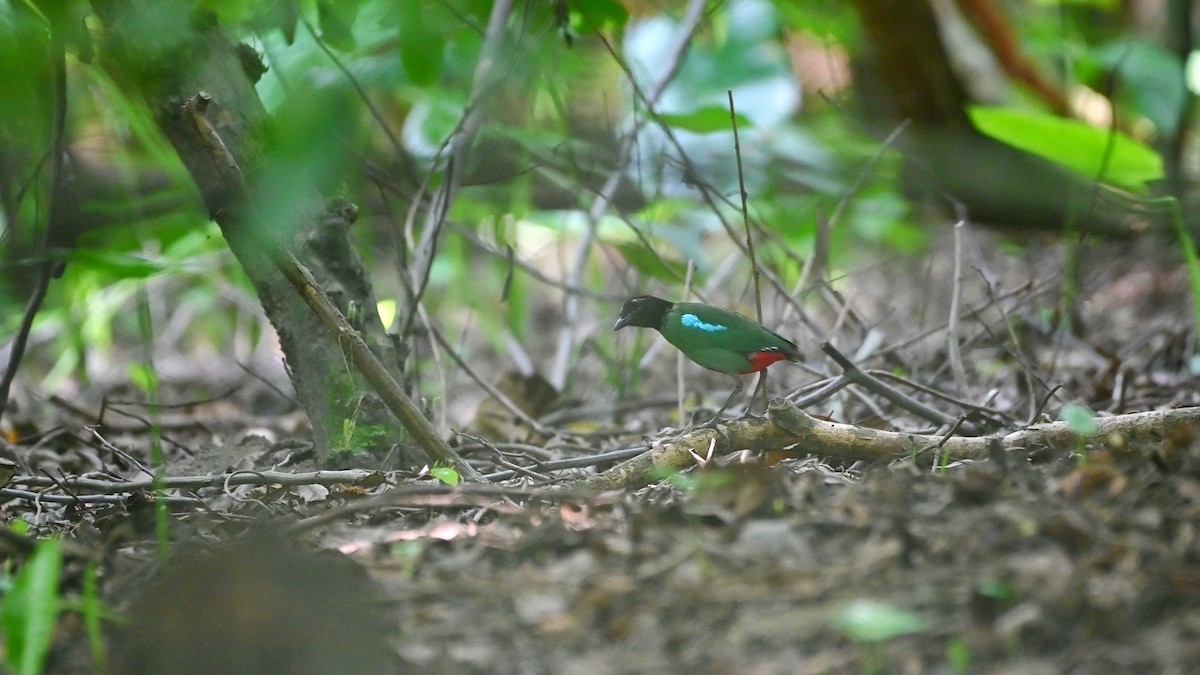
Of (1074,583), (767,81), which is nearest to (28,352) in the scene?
(767,81)

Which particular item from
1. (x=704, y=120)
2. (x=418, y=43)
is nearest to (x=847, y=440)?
(x=418, y=43)

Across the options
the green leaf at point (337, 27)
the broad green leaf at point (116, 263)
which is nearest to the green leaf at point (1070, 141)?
the green leaf at point (337, 27)

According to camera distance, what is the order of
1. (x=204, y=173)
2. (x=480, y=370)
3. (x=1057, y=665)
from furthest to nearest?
(x=480, y=370)
(x=204, y=173)
(x=1057, y=665)

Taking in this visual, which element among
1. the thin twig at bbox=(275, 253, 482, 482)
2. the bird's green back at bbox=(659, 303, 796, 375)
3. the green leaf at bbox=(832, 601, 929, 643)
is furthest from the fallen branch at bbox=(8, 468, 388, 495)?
the green leaf at bbox=(832, 601, 929, 643)

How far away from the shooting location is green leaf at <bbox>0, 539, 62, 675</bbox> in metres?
1.77

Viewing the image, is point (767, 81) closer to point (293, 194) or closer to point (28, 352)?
point (28, 352)

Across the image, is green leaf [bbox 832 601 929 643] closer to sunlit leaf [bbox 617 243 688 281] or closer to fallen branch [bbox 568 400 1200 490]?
fallen branch [bbox 568 400 1200 490]

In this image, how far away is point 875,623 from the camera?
5.57ft

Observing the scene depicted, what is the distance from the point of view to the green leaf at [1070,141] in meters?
4.41

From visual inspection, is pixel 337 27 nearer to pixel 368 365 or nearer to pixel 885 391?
pixel 368 365

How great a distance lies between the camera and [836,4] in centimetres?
646

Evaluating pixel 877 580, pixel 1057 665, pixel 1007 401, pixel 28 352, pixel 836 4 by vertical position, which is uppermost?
pixel 836 4

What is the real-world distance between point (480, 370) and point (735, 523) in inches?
178

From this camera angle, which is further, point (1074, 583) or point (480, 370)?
point (480, 370)
